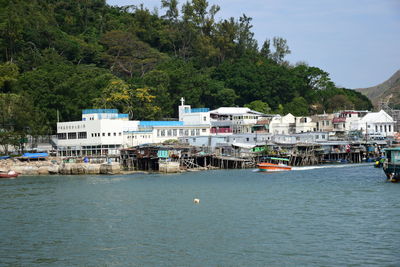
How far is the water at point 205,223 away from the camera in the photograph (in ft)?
111

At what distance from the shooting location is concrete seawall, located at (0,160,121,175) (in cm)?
8800

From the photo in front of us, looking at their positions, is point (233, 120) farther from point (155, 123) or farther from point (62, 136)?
point (62, 136)

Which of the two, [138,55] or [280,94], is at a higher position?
[138,55]

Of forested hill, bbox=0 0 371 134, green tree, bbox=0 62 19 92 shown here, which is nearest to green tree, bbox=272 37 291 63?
forested hill, bbox=0 0 371 134

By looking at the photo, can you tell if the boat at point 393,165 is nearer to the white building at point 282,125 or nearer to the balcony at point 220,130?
the balcony at point 220,130

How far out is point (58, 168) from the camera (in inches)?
3531

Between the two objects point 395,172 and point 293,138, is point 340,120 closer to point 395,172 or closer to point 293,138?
point 293,138

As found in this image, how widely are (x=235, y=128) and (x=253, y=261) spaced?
82.6 m

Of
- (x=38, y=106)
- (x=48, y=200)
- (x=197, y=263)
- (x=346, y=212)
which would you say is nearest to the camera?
(x=197, y=263)

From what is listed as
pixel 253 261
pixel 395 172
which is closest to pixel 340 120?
pixel 395 172

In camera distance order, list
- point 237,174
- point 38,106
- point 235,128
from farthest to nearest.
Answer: point 235,128
point 38,106
point 237,174

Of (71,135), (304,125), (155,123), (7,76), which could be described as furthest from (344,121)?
(7,76)

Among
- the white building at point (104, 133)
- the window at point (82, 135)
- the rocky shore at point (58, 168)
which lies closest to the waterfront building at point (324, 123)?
the white building at point (104, 133)

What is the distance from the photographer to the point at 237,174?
264ft
